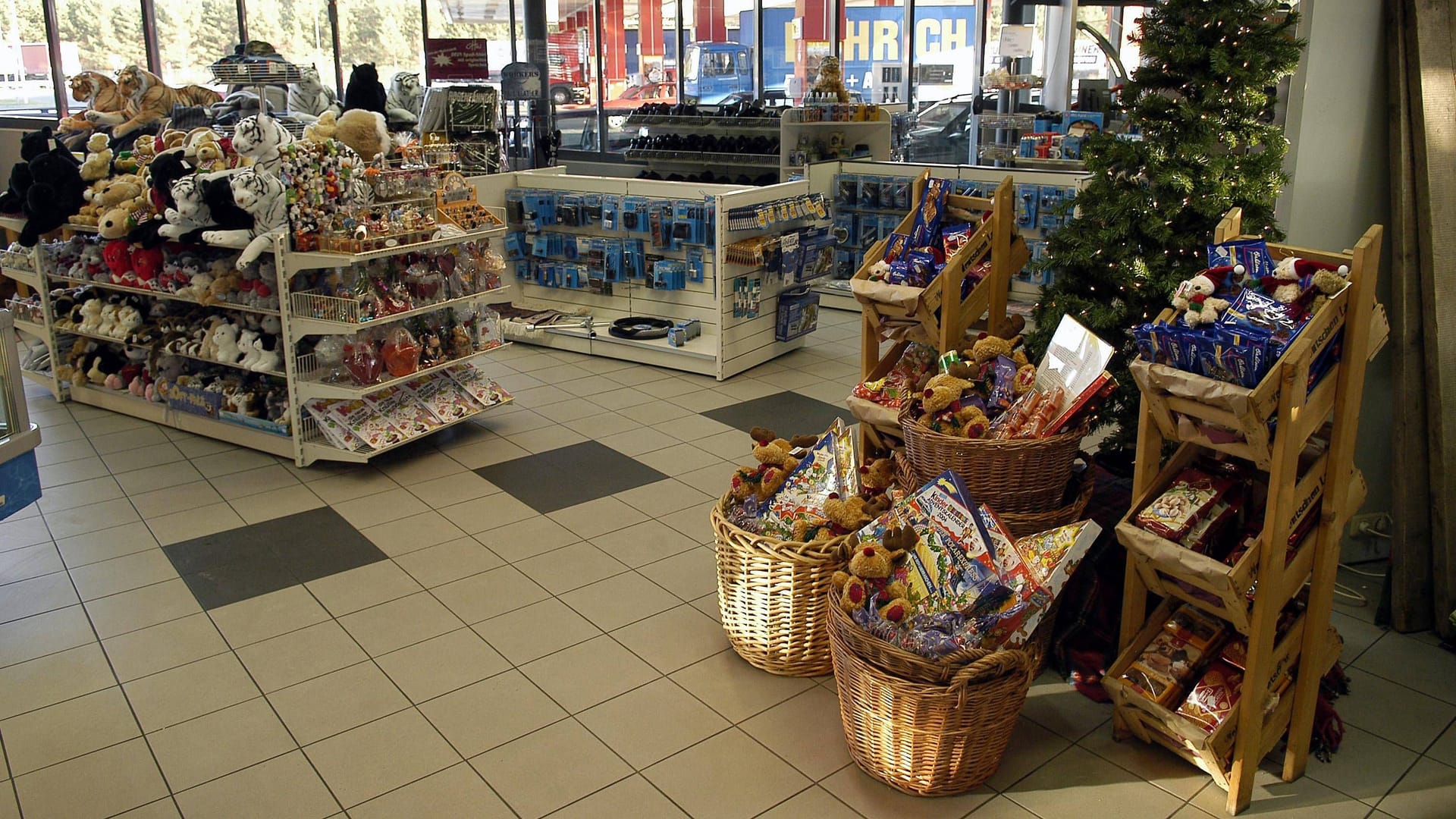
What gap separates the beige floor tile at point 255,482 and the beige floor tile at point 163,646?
1.23m

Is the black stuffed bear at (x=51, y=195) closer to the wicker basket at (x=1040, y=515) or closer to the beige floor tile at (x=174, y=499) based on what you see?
the beige floor tile at (x=174, y=499)

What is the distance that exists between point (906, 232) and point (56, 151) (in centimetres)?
495

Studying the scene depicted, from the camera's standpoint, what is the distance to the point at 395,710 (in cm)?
316

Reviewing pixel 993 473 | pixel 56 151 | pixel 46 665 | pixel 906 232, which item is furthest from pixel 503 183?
pixel 993 473

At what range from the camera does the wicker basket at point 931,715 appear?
102 inches

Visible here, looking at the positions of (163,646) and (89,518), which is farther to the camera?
(89,518)

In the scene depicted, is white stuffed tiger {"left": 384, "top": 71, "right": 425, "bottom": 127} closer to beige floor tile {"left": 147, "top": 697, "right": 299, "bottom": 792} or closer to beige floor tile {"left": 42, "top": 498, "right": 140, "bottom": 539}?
beige floor tile {"left": 42, "top": 498, "right": 140, "bottom": 539}

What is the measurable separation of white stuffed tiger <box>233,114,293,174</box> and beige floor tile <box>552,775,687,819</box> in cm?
345

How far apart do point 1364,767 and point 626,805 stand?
1.98 m

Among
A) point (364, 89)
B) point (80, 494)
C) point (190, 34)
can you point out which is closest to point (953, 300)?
point (80, 494)

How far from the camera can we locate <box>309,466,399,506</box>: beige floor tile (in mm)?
4844

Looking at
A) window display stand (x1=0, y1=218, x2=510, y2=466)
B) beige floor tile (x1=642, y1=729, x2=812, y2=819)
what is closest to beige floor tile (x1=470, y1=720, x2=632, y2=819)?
beige floor tile (x1=642, y1=729, x2=812, y2=819)

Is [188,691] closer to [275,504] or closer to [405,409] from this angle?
[275,504]

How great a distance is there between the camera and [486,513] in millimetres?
4633
